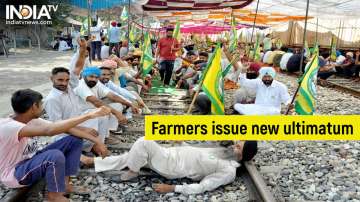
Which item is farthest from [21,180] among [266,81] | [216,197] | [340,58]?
[340,58]

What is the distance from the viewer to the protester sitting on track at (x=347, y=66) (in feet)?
46.5

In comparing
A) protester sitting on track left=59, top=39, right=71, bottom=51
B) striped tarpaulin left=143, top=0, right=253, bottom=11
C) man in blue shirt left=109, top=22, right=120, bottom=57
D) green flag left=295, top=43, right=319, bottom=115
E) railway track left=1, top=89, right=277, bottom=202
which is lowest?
railway track left=1, top=89, right=277, bottom=202

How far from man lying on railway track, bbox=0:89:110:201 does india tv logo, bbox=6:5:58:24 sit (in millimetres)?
24798

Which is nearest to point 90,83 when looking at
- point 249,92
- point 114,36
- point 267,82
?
point 267,82

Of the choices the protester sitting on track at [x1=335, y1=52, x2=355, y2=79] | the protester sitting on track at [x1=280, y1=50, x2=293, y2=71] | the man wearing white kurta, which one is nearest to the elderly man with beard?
the man wearing white kurta

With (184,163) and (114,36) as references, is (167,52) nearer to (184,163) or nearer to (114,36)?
(114,36)

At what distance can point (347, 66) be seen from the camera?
14.3m

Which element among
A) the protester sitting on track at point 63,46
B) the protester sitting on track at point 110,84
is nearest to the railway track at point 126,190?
the protester sitting on track at point 110,84

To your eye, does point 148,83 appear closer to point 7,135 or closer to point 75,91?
point 75,91

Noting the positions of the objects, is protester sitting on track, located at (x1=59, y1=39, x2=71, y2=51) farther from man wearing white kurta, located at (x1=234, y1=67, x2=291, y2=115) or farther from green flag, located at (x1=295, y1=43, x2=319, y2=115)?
green flag, located at (x1=295, y1=43, x2=319, y2=115)

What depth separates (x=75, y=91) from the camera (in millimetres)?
4723
